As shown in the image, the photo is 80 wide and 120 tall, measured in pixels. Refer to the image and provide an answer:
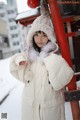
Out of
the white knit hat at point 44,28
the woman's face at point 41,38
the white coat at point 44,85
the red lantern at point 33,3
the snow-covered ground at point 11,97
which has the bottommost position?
the snow-covered ground at point 11,97

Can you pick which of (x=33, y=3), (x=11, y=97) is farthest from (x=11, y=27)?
(x=33, y=3)

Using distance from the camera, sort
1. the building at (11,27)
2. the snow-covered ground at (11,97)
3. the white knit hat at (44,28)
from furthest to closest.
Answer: the building at (11,27) → the snow-covered ground at (11,97) → the white knit hat at (44,28)

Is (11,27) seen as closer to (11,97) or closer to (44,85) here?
(11,97)

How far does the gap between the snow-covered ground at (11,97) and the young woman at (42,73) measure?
1.96 ft

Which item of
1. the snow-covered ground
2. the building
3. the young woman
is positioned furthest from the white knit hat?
the building

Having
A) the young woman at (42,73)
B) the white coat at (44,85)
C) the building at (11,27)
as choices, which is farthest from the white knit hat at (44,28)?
the building at (11,27)

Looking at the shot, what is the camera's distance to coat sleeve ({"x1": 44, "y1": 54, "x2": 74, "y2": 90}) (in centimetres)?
117

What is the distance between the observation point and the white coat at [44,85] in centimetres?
118

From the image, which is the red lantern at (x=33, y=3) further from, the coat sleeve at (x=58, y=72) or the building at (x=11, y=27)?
the building at (x=11, y=27)

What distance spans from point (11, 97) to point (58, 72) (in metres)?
1.94

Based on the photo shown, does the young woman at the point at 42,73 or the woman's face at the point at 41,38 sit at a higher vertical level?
the woman's face at the point at 41,38

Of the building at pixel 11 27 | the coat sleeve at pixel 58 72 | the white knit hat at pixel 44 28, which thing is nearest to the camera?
the coat sleeve at pixel 58 72

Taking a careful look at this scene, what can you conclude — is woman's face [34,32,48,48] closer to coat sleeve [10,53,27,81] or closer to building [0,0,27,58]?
coat sleeve [10,53,27,81]

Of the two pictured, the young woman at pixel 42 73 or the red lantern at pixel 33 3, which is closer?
the young woman at pixel 42 73
